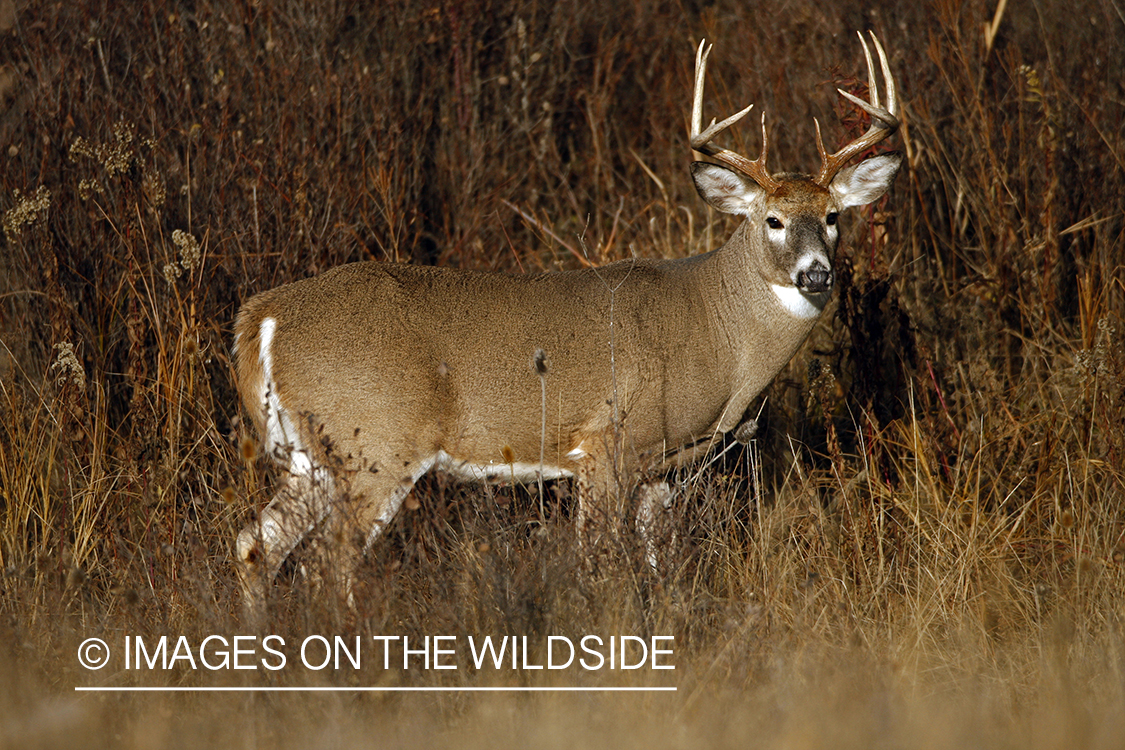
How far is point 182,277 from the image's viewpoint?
4.76 metres

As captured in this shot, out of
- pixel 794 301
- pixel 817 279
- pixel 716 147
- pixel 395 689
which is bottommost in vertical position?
pixel 395 689

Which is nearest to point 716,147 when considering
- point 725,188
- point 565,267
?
point 725,188

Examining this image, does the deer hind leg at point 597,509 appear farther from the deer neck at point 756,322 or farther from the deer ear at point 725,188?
the deer ear at point 725,188

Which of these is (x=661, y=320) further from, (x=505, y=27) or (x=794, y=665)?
(x=505, y=27)

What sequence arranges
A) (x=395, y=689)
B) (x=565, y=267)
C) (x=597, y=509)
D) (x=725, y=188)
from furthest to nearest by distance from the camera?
(x=565, y=267)
(x=725, y=188)
(x=597, y=509)
(x=395, y=689)

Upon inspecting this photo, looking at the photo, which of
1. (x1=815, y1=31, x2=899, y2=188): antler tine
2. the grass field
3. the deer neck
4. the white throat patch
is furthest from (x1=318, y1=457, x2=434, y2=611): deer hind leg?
(x1=815, y1=31, x2=899, y2=188): antler tine

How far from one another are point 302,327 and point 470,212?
90.6 inches

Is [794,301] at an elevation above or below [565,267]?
above

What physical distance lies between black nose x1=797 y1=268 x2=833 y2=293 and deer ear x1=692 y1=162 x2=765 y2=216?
1.59 ft

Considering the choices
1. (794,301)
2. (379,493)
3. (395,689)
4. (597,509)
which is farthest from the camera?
(794,301)

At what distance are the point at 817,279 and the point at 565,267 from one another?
227 centimetres

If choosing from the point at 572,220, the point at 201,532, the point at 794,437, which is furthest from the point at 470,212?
the point at 201,532

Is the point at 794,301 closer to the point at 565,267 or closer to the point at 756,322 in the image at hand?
the point at 756,322

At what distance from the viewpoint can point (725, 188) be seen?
4230 mm
